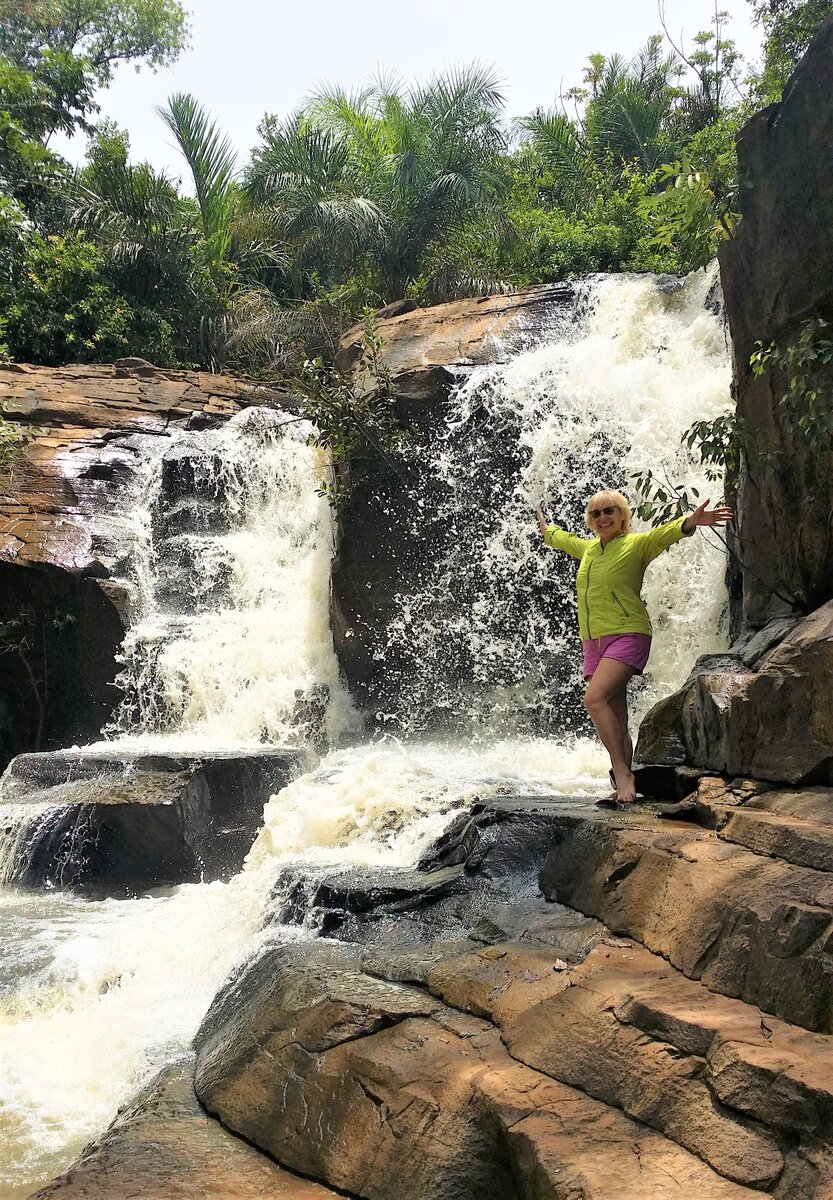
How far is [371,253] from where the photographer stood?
19500 mm

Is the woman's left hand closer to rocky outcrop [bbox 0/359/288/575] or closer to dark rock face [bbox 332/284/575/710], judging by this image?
dark rock face [bbox 332/284/575/710]

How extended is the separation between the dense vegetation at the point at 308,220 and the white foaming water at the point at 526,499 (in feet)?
23.4

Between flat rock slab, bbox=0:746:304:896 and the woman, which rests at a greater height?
the woman

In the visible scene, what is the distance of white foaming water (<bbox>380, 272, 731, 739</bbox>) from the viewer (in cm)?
1016

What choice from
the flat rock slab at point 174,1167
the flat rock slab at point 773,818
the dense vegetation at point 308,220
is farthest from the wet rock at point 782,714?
the dense vegetation at point 308,220

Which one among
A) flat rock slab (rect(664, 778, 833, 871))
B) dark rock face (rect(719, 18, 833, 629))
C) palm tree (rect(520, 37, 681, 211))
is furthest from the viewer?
palm tree (rect(520, 37, 681, 211))

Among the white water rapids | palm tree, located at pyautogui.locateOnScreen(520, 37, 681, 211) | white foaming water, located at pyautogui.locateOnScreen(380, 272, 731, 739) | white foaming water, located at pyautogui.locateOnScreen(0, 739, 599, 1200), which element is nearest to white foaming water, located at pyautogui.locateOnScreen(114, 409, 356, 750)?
the white water rapids

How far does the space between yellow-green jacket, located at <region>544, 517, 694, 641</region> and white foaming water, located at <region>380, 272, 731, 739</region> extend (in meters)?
4.19

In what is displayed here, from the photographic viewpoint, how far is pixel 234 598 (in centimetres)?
1248

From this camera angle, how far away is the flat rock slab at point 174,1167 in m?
2.95

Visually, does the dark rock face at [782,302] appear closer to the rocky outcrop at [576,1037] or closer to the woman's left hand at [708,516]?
→ the woman's left hand at [708,516]

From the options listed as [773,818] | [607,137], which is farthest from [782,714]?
[607,137]

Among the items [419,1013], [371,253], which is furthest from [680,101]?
[419,1013]

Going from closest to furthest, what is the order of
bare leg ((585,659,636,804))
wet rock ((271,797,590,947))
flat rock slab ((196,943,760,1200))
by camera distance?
flat rock slab ((196,943,760,1200)), wet rock ((271,797,590,947)), bare leg ((585,659,636,804))
